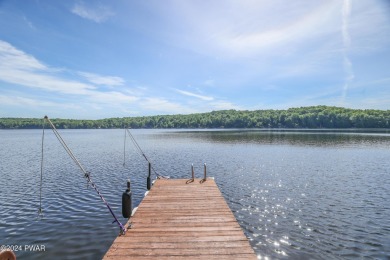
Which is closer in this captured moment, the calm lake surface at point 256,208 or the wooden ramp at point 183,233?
the wooden ramp at point 183,233

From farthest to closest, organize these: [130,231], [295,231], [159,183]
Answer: [159,183]
[295,231]
[130,231]

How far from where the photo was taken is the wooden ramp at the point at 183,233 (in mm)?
8852

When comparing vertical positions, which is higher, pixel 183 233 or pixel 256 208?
pixel 183 233

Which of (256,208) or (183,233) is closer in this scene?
(183,233)

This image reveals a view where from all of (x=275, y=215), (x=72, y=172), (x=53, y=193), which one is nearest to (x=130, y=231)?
(x=275, y=215)

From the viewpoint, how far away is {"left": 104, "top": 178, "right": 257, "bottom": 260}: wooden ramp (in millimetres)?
8852

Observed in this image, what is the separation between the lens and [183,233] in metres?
10.6

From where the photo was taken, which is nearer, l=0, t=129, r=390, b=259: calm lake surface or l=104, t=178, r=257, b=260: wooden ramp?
l=104, t=178, r=257, b=260: wooden ramp

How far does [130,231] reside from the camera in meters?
10.7

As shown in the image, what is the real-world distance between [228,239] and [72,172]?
89.0 feet

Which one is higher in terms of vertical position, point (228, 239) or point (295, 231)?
point (228, 239)

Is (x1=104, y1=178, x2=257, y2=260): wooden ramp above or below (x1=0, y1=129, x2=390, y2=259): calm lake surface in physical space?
above

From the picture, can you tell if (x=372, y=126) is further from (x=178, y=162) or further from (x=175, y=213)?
(x=175, y=213)

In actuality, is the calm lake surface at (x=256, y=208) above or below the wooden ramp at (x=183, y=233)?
below
